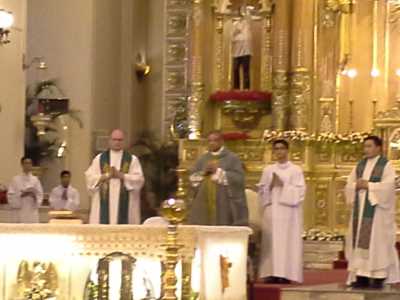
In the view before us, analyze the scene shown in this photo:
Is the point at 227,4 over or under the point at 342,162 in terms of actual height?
over

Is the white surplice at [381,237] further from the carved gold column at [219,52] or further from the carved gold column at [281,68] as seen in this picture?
the carved gold column at [219,52]

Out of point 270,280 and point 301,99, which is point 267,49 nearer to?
point 301,99

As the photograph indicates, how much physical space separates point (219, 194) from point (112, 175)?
1300 mm

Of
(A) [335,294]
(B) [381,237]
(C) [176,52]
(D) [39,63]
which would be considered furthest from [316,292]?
(C) [176,52]

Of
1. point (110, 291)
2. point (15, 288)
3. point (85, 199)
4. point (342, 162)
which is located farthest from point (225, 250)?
point (85, 199)

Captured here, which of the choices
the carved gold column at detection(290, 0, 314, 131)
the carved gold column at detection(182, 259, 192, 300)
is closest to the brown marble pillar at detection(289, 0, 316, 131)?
the carved gold column at detection(290, 0, 314, 131)

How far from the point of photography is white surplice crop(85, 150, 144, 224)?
13062 mm

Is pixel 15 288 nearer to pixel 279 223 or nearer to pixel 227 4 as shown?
pixel 279 223

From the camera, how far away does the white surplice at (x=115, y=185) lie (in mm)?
13062

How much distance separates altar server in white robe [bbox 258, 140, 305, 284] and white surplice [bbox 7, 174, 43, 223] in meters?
4.25

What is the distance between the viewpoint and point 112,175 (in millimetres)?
12891

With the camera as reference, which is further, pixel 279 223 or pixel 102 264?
pixel 279 223

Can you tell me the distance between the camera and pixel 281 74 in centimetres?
1931

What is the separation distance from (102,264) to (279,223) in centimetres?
403
